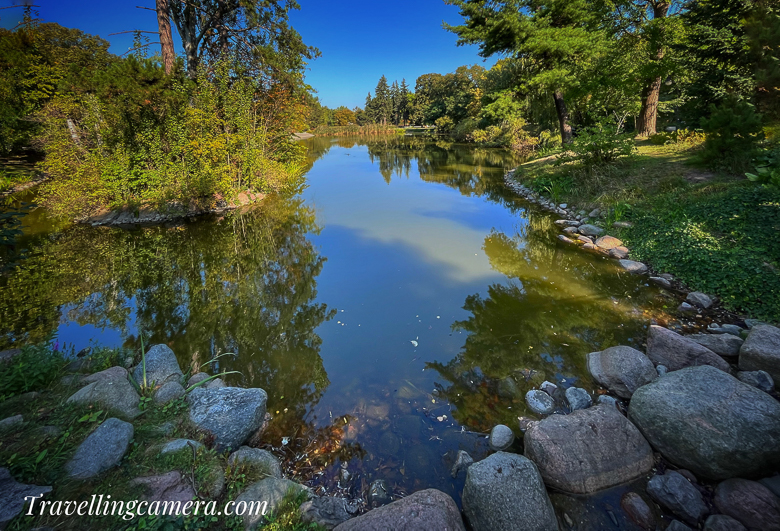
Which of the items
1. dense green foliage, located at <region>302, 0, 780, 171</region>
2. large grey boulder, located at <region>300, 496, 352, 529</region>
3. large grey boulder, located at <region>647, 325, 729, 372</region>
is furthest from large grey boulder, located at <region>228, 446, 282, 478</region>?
dense green foliage, located at <region>302, 0, 780, 171</region>

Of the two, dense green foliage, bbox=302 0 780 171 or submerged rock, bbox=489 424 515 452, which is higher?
dense green foliage, bbox=302 0 780 171

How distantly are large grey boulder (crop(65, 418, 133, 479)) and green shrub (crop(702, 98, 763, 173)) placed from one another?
12.2 metres

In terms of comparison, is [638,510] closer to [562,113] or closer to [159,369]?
[159,369]

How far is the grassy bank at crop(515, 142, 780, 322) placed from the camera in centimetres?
504

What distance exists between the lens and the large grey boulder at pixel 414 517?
2193mm

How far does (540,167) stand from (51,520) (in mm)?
16788

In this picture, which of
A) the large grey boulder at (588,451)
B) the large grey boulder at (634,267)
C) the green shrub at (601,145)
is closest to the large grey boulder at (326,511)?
the large grey boulder at (588,451)

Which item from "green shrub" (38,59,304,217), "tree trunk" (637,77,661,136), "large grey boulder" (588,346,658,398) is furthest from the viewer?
"tree trunk" (637,77,661,136)

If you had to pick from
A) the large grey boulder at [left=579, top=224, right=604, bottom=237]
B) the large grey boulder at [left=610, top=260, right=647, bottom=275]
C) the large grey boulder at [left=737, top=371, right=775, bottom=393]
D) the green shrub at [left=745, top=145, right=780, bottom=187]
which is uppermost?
the green shrub at [left=745, top=145, right=780, bottom=187]

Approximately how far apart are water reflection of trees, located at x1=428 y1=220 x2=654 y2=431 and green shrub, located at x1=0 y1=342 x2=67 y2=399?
13.4 ft

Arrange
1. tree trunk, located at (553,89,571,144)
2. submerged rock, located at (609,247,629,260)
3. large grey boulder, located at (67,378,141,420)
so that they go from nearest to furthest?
large grey boulder, located at (67,378,141,420), submerged rock, located at (609,247,629,260), tree trunk, located at (553,89,571,144)

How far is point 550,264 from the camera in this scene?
7316mm

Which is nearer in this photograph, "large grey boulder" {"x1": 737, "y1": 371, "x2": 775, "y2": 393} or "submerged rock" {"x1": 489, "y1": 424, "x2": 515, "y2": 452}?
Result: "submerged rock" {"x1": 489, "y1": 424, "x2": 515, "y2": 452}

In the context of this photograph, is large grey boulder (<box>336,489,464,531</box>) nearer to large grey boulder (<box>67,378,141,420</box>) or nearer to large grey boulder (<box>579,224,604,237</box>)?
large grey boulder (<box>67,378,141,420</box>)
